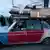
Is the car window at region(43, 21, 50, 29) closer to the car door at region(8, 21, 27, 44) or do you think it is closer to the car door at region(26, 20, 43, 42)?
the car door at region(26, 20, 43, 42)

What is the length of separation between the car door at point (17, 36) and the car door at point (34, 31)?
13 centimetres

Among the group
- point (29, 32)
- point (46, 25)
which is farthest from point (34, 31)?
point (46, 25)

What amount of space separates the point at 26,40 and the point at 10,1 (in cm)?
119

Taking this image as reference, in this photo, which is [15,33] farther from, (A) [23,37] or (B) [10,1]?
(B) [10,1]

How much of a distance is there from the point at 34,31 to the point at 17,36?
474 mm

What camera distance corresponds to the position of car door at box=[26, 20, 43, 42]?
12.2ft

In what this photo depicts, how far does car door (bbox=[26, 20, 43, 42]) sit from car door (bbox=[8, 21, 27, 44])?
0.13 meters

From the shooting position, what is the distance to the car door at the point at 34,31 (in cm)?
373

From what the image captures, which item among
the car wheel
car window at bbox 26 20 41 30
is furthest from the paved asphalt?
car window at bbox 26 20 41 30

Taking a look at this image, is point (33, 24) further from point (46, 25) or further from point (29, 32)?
point (46, 25)

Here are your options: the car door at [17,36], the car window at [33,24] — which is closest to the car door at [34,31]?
the car window at [33,24]

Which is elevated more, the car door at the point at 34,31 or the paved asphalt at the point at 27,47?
the car door at the point at 34,31

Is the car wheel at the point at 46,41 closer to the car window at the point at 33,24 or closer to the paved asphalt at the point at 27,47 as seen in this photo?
the paved asphalt at the point at 27,47

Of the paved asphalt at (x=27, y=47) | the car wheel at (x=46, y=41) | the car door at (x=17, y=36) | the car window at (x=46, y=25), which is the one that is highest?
the car window at (x=46, y=25)
